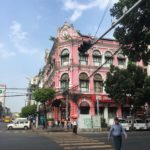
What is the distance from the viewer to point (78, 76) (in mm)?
52781

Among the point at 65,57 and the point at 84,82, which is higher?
the point at 65,57

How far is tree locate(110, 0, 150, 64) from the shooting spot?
19906 mm

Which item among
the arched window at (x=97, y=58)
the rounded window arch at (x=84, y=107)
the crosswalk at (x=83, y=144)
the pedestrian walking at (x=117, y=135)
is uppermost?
the arched window at (x=97, y=58)

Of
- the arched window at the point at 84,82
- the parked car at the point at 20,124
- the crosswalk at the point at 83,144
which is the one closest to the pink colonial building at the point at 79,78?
the arched window at the point at 84,82

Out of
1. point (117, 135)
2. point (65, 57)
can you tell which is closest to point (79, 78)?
point (65, 57)

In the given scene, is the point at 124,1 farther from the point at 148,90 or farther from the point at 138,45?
the point at 148,90

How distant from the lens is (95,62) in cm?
5472

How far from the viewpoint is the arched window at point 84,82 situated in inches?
2085

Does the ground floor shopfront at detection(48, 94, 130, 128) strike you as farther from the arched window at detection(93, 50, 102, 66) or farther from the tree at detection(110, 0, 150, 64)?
the tree at detection(110, 0, 150, 64)

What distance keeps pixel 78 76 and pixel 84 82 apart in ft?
4.85

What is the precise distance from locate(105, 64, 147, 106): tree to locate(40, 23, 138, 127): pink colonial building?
6.88 m

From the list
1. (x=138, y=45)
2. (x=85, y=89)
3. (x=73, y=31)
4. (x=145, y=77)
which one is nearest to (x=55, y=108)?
(x=85, y=89)

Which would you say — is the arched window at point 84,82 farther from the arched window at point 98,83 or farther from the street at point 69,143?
the street at point 69,143

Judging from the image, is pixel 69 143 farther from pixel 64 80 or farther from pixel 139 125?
pixel 64 80
